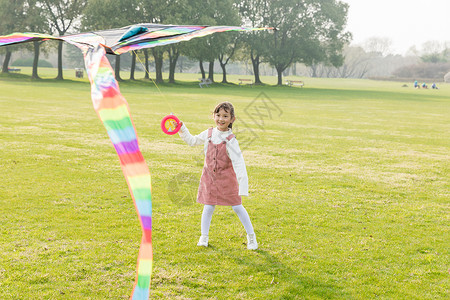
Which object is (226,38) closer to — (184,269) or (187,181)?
(187,181)

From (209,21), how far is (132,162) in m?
48.4

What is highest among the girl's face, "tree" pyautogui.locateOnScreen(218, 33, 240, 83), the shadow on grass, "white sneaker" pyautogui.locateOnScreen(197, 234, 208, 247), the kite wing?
"tree" pyautogui.locateOnScreen(218, 33, 240, 83)

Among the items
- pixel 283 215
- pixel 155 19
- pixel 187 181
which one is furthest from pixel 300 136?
pixel 155 19

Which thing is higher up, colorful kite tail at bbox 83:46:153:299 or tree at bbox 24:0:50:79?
tree at bbox 24:0:50:79

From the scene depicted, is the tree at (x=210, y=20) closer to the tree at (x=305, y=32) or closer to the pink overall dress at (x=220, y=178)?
the tree at (x=305, y=32)

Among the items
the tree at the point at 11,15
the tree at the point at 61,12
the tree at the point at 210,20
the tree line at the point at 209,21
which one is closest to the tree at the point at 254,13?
the tree line at the point at 209,21

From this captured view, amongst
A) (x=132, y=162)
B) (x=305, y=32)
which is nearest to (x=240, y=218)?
(x=132, y=162)

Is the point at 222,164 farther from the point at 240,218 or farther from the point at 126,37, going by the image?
the point at 126,37

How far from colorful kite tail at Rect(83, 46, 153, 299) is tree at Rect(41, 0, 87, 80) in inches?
2069

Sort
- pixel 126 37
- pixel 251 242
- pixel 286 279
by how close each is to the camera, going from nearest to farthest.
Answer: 1. pixel 126 37
2. pixel 286 279
3. pixel 251 242

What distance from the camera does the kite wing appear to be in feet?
10.8

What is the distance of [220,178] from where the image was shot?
5281 mm

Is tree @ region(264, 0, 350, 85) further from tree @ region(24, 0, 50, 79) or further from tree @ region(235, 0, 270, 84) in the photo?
tree @ region(24, 0, 50, 79)

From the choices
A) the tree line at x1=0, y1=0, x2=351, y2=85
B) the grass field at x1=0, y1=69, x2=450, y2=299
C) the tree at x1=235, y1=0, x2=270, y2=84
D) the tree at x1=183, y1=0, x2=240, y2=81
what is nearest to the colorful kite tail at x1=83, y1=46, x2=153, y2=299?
the grass field at x1=0, y1=69, x2=450, y2=299
